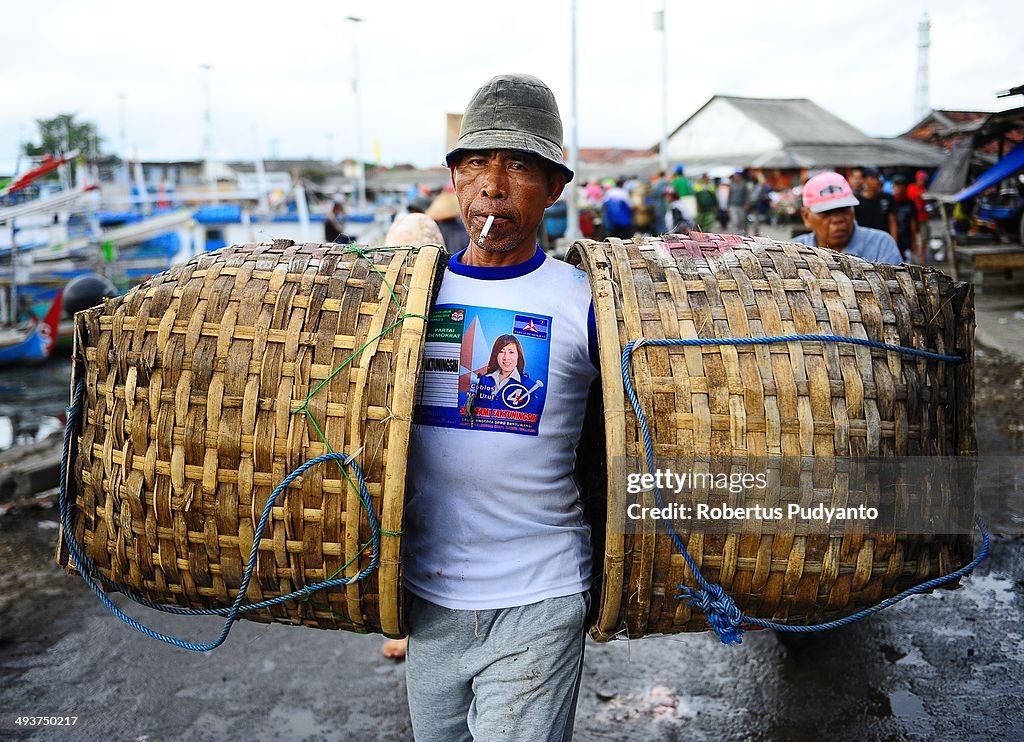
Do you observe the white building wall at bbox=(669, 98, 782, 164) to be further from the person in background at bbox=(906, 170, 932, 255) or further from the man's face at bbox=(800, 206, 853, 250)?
the man's face at bbox=(800, 206, 853, 250)

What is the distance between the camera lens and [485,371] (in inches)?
77.1

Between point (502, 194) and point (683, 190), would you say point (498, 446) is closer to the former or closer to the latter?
point (502, 194)

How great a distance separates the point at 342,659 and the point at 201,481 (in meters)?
2.09

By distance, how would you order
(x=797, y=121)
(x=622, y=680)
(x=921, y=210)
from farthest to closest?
1. (x=797, y=121)
2. (x=921, y=210)
3. (x=622, y=680)

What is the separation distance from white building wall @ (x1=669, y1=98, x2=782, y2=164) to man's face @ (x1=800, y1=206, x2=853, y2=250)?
2236 centimetres

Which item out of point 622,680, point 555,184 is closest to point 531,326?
point 555,184

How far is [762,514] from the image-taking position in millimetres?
1823

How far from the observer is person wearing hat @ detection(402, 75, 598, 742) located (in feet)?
6.39

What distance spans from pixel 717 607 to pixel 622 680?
1810 millimetres

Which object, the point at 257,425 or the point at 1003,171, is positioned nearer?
the point at 257,425

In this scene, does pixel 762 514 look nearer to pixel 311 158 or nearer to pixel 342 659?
pixel 342 659

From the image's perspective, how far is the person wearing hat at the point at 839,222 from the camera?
14.0 feet

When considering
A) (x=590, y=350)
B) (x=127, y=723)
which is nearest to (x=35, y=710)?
(x=127, y=723)
